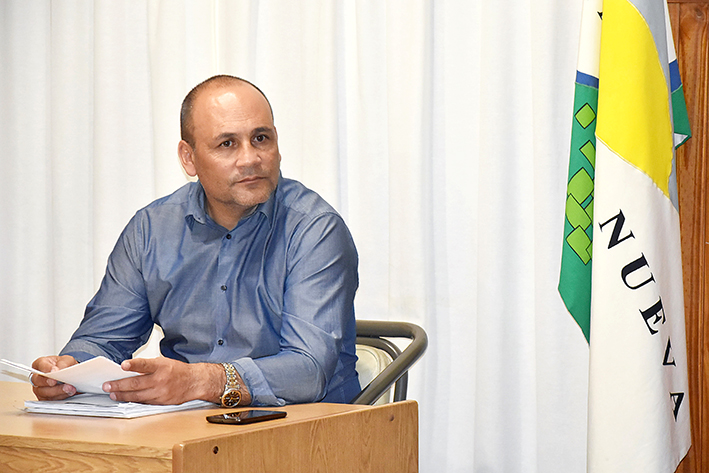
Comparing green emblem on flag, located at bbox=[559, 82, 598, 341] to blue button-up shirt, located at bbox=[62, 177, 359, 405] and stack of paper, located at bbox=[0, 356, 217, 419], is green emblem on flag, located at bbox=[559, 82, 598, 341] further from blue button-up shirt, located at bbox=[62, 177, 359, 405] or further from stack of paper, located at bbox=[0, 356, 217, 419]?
stack of paper, located at bbox=[0, 356, 217, 419]

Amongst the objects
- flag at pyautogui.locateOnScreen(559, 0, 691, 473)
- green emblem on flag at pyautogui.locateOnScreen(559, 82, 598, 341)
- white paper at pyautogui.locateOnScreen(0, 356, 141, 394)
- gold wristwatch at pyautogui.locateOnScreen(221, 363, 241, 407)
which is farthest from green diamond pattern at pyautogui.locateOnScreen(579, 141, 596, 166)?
white paper at pyautogui.locateOnScreen(0, 356, 141, 394)

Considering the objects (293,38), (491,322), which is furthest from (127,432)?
(293,38)

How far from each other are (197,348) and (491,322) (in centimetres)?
117

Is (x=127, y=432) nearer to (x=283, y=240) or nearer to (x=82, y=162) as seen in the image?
(x=283, y=240)

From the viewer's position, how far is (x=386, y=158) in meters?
2.89

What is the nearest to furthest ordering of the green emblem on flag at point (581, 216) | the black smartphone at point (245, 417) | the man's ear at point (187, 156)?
the black smartphone at point (245, 417), the man's ear at point (187, 156), the green emblem on flag at point (581, 216)

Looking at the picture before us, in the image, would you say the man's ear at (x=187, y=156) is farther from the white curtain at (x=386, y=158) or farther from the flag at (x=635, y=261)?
the flag at (x=635, y=261)

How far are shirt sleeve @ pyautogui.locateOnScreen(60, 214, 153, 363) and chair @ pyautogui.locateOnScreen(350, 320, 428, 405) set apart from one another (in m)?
0.62

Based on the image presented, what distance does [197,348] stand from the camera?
1958 mm

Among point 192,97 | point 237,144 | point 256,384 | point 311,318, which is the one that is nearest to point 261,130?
point 237,144

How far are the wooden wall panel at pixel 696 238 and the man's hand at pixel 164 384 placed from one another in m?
1.55

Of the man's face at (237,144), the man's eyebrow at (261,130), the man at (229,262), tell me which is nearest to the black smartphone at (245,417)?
the man at (229,262)

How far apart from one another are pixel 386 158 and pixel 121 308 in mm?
1275

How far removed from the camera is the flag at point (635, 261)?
1.92 meters
